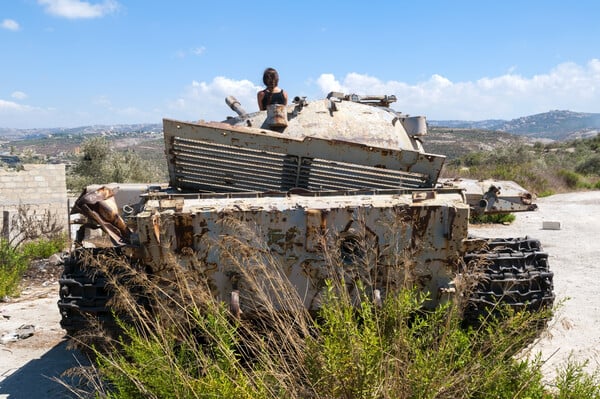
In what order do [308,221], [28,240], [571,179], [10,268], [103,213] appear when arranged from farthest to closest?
1. [571,179]
2. [28,240]
3. [10,268]
4. [103,213]
5. [308,221]

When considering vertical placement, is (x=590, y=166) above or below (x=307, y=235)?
below

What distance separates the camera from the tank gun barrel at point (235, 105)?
6.97 meters

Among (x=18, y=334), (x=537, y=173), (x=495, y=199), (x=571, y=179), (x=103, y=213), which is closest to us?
(x=103, y=213)

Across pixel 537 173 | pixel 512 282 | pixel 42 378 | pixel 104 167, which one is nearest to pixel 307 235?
pixel 512 282

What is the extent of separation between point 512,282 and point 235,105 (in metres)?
3.94

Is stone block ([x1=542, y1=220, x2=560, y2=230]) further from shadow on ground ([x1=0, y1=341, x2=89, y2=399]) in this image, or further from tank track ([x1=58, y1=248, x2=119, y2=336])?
tank track ([x1=58, y1=248, x2=119, y2=336])

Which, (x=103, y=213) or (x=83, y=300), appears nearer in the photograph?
(x=83, y=300)

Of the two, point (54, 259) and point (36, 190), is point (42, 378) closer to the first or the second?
point (54, 259)

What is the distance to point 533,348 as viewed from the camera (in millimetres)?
5250

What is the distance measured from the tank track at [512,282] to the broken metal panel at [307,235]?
0.35 meters

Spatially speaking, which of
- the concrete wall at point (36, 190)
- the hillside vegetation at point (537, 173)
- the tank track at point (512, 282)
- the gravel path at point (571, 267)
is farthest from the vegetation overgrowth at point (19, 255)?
the hillside vegetation at point (537, 173)

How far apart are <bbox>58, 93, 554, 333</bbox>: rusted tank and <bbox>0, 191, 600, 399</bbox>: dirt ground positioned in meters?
0.71

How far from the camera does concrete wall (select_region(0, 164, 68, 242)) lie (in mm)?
11938

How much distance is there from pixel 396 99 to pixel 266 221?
400 centimetres
